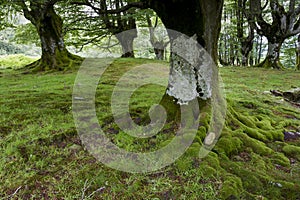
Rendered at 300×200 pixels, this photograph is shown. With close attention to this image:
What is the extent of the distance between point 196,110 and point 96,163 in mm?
1431

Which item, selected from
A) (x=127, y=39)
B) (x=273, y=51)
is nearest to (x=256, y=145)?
(x=273, y=51)

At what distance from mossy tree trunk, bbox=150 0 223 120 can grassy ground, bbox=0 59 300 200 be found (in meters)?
0.51

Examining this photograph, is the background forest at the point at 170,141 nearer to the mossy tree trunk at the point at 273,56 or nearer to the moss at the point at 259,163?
the moss at the point at 259,163

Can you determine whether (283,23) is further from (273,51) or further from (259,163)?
(259,163)

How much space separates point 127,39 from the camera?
1377 cm

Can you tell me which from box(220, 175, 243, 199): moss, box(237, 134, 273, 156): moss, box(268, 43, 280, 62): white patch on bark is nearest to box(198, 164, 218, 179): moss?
box(220, 175, 243, 199): moss

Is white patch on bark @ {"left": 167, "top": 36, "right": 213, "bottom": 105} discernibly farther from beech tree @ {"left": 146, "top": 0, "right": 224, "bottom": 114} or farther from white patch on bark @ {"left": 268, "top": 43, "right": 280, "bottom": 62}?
white patch on bark @ {"left": 268, "top": 43, "right": 280, "bottom": 62}

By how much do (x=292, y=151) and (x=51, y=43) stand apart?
8578 millimetres

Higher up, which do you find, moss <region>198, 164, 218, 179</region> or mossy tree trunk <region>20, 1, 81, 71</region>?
mossy tree trunk <region>20, 1, 81, 71</region>

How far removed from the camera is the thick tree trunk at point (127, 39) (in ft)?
44.2

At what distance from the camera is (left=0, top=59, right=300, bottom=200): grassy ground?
2098 millimetres

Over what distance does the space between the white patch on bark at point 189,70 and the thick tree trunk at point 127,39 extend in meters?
11.0

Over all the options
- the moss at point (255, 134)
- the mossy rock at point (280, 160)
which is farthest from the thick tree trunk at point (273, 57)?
the mossy rock at point (280, 160)

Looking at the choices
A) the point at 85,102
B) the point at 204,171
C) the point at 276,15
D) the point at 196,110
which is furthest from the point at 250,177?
the point at 276,15
